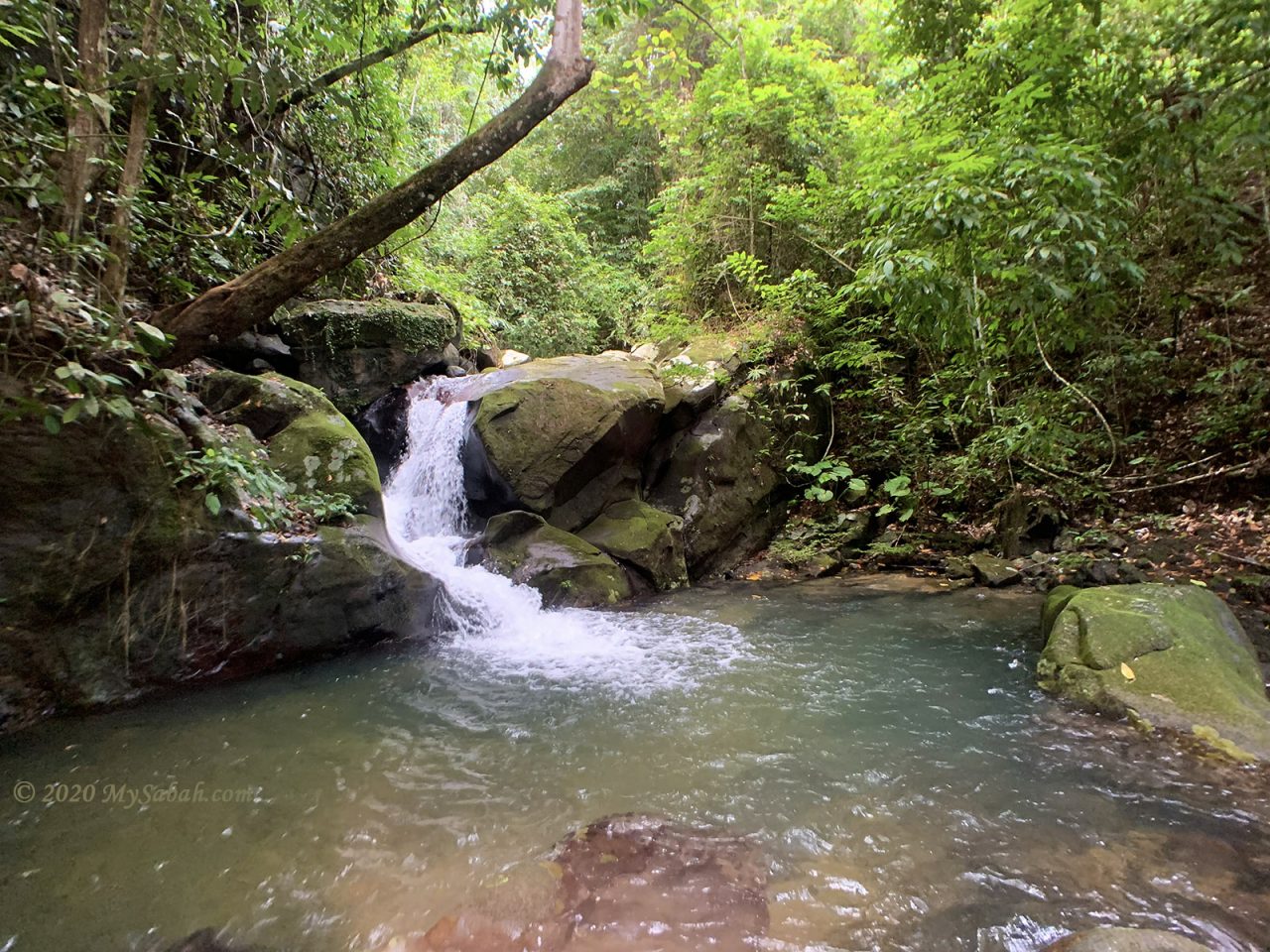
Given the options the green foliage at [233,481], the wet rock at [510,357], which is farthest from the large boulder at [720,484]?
the green foliage at [233,481]

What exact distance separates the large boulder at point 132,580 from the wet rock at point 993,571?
6725 mm

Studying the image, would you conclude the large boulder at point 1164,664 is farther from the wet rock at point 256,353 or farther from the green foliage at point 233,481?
the wet rock at point 256,353

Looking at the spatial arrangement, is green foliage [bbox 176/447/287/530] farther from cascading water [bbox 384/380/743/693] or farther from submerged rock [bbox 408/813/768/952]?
submerged rock [bbox 408/813/768/952]

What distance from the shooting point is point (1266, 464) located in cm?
574

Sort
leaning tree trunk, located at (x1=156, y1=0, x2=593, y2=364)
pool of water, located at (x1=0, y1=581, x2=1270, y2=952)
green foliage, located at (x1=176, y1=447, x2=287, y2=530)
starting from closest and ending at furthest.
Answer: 1. pool of water, located at (x1=0, y1=581, x2=1270, y2=952)
2. leaning tree trunk, located at (x1=156, y1=0, x2=593, y2=364)
3. green foliage, located at (x1=176, y1=447, x2=287, y2=530)

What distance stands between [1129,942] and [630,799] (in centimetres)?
204

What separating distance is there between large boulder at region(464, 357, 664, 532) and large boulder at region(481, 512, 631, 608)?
0.37 metres

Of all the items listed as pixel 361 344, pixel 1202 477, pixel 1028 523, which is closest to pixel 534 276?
pixel 361 344

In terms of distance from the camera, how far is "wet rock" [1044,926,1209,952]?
1896mm

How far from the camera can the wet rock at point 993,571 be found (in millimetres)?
6848

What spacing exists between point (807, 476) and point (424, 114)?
13.2m

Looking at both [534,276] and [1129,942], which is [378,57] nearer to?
[534,276]

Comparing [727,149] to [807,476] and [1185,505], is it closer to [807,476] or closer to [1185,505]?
[807,476]

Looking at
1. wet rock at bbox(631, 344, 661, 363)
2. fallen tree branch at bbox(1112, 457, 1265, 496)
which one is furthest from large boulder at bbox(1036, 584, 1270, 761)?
wet rock at bbox(631, 344, 661, 363)
